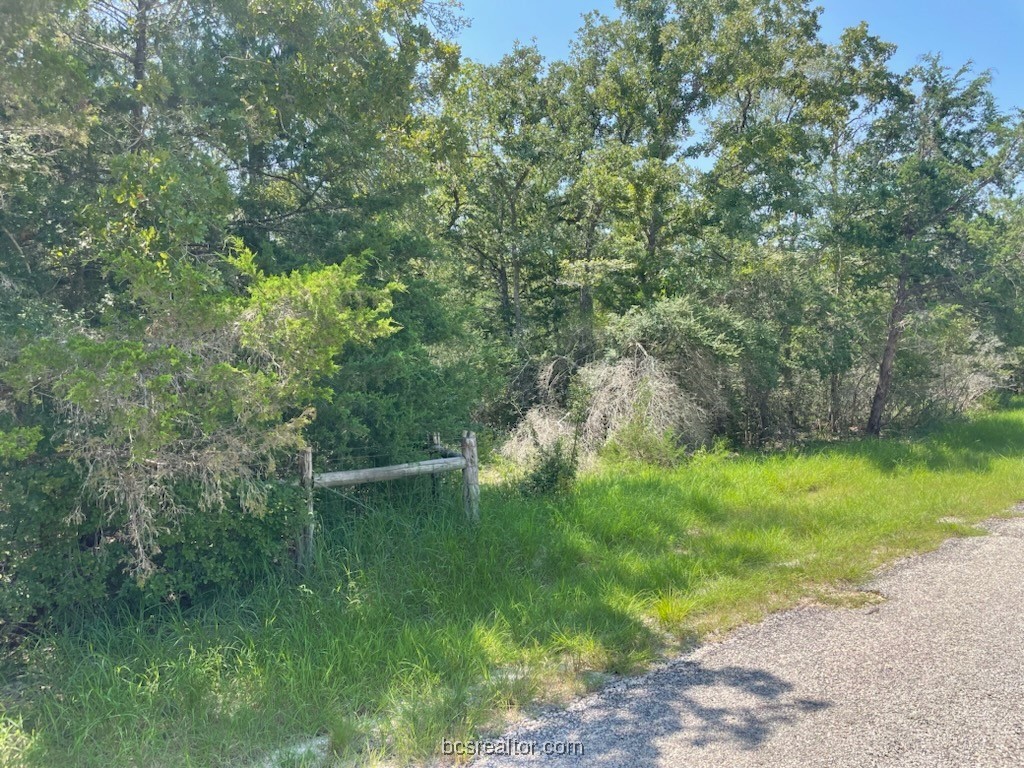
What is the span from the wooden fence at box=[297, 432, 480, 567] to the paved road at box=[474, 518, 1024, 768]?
2.48 m

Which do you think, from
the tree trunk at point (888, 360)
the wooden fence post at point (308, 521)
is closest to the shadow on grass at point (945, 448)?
the tree trunk at point (888, 360)

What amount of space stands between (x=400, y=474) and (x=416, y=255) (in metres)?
3.27

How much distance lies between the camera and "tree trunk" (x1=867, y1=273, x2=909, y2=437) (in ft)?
39.1

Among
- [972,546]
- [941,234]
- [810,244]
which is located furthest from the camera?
[810,244]

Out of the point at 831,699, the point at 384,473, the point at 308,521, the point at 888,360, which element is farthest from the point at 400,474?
the point at 888,360

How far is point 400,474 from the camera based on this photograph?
5.80 meters

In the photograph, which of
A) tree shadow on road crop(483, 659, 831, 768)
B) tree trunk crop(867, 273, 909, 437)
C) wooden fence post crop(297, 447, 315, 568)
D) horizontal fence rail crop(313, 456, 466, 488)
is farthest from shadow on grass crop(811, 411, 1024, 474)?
wooden fence post crop(297, 447, 315, 568)

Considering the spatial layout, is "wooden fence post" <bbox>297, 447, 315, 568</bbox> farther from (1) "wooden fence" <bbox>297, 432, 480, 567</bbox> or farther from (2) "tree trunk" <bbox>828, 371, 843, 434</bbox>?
(2) "tree trunk" <bbox>828, 371, 843, 434</bbox>

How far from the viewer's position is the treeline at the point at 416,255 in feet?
13.1

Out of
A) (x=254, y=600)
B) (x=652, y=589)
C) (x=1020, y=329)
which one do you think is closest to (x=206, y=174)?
(x=254, y=600)

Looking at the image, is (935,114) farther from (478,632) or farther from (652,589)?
(478,632)

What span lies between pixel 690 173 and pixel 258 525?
38.5 feet

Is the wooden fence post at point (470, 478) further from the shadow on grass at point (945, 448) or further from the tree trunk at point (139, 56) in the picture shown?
the shadow on grass at point (945, 448)

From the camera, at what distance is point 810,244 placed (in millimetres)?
12375
